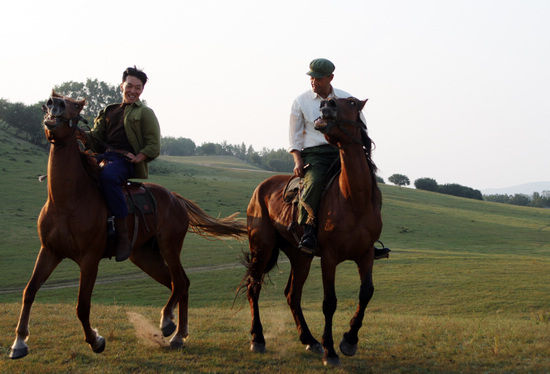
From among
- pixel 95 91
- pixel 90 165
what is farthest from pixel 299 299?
pixel 95 91

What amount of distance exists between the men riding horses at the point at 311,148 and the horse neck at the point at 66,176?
289 centimetres

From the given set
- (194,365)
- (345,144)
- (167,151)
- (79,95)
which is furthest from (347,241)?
(167,151)

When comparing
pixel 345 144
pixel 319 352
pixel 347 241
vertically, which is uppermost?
pixel 345 144

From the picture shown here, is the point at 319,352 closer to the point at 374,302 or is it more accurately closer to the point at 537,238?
the point at 374,302

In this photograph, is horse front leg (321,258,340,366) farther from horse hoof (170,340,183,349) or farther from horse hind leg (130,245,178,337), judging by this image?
horse hind leg (130,245,178,337)

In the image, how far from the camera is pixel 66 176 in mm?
6883

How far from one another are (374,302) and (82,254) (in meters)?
11.7

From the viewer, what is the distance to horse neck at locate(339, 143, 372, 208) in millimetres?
6914

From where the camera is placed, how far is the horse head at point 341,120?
21.9 feet

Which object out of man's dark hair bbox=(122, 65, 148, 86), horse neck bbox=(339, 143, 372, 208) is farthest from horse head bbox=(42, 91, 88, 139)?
horse neck bbox=(339, 143, 372, 208)

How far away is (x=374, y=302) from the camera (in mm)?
16812

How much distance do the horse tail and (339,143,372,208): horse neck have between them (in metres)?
3.25

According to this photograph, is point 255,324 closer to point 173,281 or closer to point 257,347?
point 257,347

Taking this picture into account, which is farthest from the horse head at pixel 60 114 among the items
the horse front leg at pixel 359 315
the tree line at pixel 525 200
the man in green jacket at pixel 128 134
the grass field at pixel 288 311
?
the tree line at pixel 525 200
